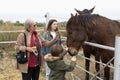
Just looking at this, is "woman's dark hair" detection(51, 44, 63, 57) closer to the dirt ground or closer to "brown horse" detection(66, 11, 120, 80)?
"brown horse" detection(66, 11, 120, 80)

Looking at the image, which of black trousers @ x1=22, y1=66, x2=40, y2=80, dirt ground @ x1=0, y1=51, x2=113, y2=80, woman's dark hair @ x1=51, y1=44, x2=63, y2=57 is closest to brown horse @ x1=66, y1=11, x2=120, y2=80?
woman's dark hair @ x1=51, y1=44, x2=63, y2=57

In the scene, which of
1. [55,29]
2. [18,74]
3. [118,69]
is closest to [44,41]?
[55,29]

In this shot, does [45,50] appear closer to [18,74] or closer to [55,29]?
[55,29]

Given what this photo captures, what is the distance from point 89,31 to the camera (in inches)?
172

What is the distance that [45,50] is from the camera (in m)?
5.05

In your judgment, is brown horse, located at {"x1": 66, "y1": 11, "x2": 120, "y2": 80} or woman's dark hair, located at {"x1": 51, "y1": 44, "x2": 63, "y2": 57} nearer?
woman's dark hair, located at {"x1": 51, "y1": 44, "x2": 63, "y2": 57}

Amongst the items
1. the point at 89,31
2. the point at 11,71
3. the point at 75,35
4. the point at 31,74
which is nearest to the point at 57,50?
the point at 75,35

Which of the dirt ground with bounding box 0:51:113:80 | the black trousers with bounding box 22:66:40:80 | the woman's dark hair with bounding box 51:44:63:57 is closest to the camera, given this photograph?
the woman's dark hair with bounding box 51:44:63:57

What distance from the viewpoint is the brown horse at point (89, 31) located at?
426cm

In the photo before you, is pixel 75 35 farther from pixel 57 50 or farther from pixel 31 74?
pixel 31 74

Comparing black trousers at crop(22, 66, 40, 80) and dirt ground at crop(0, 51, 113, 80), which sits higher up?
black trousers at crop(22, 66, 40, 80)

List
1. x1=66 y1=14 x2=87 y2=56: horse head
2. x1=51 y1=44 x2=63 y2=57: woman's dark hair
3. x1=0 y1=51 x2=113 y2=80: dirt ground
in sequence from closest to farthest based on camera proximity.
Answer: x1=51 y1=44 x2=63 y2=57: woman's dark hair
x1=66 y1=14 x2=87 y2=56: horse head
x1=0 y1=51 x2=113 y2=80: dirt ground

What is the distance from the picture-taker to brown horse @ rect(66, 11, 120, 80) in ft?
14.0

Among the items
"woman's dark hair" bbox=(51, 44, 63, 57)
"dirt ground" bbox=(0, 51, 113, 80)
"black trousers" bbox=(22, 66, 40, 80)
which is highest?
"woman's dark hair" bbox=(51, 44, 63, 57)
